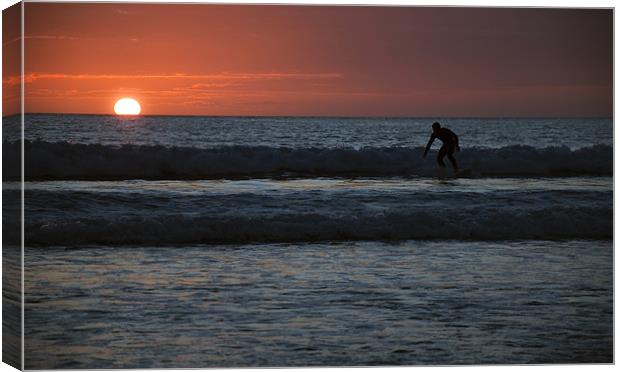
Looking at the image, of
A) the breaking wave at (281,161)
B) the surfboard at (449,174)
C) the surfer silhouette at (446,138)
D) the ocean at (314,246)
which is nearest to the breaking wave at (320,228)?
the ocean at (314,246)

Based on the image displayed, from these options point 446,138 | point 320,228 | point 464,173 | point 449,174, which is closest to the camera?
point 320,228

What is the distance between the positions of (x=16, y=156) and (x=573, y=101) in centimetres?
390

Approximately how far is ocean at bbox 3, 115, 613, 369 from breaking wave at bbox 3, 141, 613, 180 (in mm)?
35

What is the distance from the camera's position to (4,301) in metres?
6.20

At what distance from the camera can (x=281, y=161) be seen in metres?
12.7

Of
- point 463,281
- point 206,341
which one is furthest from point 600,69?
point 206,341

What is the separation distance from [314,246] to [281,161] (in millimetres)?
4524

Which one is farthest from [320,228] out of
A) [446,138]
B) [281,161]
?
[281,161]

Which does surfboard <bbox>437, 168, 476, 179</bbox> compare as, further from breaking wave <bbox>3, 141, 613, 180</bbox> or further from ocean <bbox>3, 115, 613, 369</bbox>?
breaking wave <bbox>3, 141, 613, 180</bbox>

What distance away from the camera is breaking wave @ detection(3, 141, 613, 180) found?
11.3 m

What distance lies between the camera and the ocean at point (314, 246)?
6086 mm

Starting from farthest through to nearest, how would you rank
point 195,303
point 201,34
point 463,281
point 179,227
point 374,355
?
point 179,227, point 201,34, point 463,281, point 195,303, point 374,355

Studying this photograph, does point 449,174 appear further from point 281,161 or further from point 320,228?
point 281,161

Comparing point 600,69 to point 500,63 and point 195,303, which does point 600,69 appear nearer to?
point 500,63
